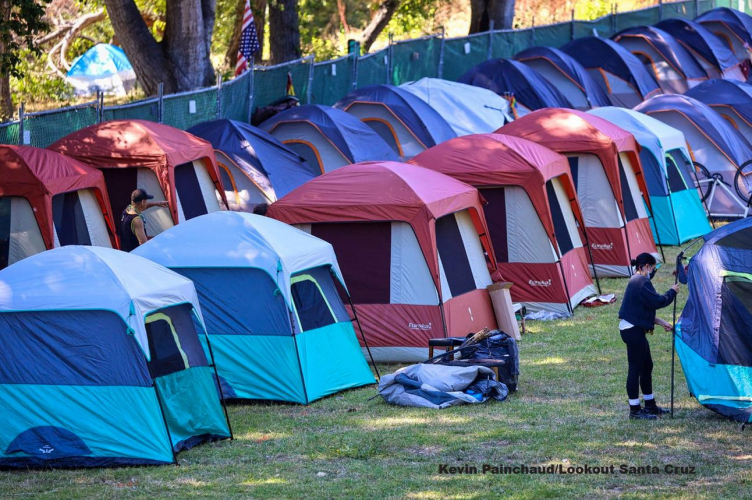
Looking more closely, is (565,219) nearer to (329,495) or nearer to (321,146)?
(321,146)

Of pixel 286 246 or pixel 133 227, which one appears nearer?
pixel 286 246

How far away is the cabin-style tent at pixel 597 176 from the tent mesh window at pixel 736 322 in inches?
267

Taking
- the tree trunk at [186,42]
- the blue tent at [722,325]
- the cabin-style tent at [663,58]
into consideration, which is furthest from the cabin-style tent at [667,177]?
the cabin-style tent at [663,58]

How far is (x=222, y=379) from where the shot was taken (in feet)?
32.8

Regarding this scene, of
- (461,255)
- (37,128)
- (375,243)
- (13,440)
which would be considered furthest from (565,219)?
(13,440)

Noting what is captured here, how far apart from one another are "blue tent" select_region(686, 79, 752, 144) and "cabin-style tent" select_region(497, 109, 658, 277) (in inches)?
252

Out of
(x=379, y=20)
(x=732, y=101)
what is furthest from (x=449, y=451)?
(x=379, y=20)

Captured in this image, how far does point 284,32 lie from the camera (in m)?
23.6

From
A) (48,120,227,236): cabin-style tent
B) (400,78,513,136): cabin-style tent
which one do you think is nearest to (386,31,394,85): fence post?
(400,78,513,136): cabin-style tent

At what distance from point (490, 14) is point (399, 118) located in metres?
10.5

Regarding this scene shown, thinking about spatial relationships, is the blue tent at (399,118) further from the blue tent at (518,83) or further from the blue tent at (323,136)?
the blue tent at (518,83)

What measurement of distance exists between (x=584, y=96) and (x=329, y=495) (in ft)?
61.5

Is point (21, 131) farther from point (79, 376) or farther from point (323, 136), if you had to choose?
point (79, 376)

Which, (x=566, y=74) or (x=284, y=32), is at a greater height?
(x=284, y=32)
